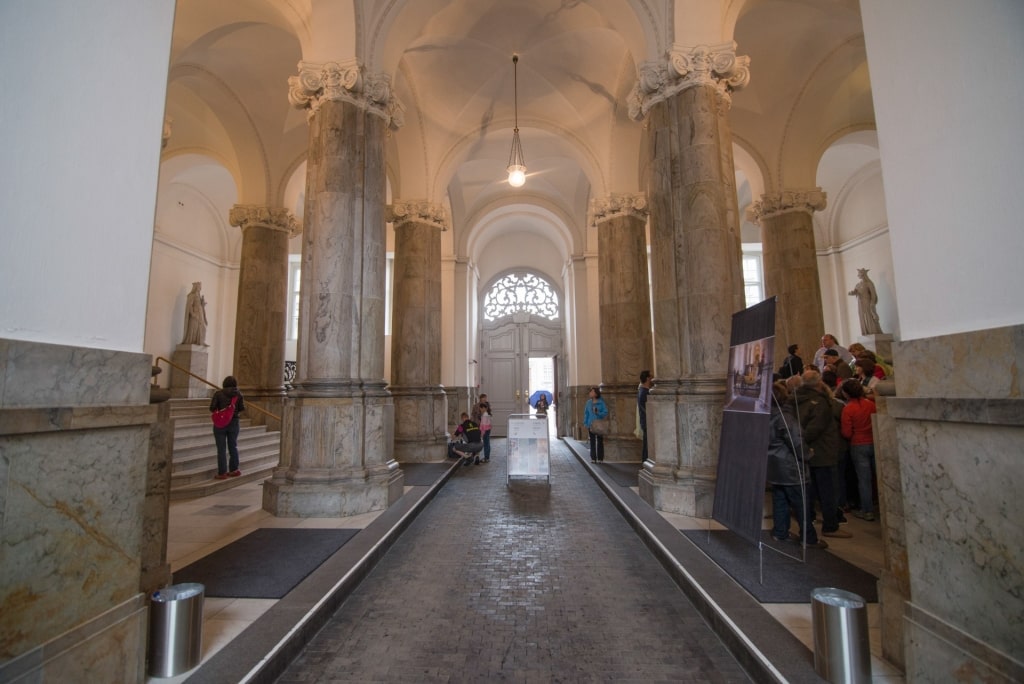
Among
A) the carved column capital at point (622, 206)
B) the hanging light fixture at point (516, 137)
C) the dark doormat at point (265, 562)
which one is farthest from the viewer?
the carved column capital at point (622, 206)

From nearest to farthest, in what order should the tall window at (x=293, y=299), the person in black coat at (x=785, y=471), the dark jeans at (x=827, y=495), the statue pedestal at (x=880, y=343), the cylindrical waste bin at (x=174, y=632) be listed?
the cylindrical waste bin at (x=174, y=632) → the person in black coat at (x=785, y=471) → the dark jeans at (x=827, y=495) → the statue pedestal at (x=880, y=343) → the tall window at (x=293, y=299)

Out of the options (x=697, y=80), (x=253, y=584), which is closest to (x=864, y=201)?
(x=697, y=80)

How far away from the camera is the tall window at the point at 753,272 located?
18312 mm

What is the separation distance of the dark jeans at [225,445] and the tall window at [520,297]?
45.2ft

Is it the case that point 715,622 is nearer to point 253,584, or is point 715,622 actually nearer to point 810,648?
point 810,648

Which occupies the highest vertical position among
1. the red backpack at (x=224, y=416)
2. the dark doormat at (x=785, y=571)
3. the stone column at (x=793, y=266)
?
the stone column at (x=793, y=266)

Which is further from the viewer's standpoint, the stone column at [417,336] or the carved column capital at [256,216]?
the carved column capital at [256,216]

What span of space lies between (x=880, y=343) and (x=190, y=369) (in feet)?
65.5

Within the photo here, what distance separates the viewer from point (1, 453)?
1.80 meters

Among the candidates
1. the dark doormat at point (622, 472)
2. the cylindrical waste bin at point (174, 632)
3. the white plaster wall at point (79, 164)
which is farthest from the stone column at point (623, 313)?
the white plaster wall at point (79, 164)

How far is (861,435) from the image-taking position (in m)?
5.07

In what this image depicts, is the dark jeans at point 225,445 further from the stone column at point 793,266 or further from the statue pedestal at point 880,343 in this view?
the statue pedestal at point 880,343

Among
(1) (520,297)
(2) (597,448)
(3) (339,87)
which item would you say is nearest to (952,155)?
(3) (339,87)

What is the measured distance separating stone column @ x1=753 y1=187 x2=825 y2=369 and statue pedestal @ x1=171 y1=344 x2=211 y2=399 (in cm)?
1493
